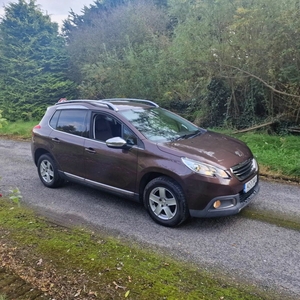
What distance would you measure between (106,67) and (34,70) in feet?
20.4

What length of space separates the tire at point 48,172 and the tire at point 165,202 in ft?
7.47

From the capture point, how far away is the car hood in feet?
12.9

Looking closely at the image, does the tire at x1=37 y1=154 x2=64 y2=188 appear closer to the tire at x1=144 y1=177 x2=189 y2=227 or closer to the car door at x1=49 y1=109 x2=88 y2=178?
the car door at x1=49 y1=109 x2=88 y2=178

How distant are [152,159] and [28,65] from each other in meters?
16.7

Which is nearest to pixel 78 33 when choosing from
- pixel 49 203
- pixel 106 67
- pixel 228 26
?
pixel 106 67

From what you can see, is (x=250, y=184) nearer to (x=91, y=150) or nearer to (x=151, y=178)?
(x=151, y=178)

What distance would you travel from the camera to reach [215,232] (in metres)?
3.92

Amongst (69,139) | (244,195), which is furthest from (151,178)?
(69,139)

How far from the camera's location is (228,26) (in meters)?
8.55

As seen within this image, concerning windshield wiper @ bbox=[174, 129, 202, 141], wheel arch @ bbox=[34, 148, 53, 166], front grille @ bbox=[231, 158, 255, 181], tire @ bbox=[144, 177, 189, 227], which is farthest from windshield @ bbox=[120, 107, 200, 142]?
wheel arch @ bbox=[34, 148, 53, 166]

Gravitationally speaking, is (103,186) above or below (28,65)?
below

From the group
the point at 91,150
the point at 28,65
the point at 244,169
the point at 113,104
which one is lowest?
the point at 244,169

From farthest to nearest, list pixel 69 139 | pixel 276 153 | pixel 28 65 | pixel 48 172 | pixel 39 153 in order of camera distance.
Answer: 1. pixel 28 65
2. pixel 276 153
3. pixel 39 153
4. pixel 48 172
5. pixel 69 139

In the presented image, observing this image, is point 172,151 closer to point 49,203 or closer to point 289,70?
point 49,203
